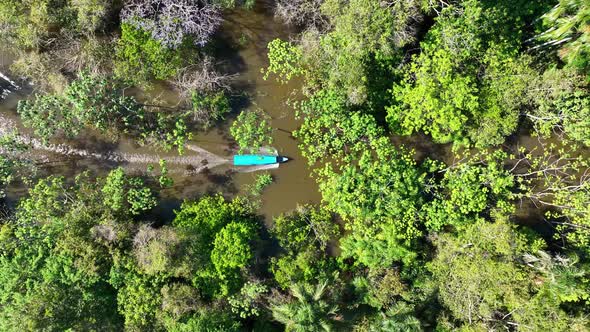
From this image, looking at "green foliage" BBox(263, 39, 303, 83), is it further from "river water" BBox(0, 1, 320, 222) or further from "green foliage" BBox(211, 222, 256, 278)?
"green foliage" BBox(211, 222, 256, 278)

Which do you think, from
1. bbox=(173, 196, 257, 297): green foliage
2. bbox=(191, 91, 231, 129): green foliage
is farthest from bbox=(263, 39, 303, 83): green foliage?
bbox=(173, 196, 257, 297): green foliage

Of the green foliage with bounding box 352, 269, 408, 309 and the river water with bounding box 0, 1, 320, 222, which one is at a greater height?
the river water with bounding box 0, 1, 320, 222

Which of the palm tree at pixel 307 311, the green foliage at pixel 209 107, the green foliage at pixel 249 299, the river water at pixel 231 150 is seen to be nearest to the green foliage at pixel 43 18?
the river water at pixel 231 150

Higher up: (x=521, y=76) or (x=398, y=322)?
(x=521, y=76)

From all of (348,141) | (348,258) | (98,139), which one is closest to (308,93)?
(348,141)

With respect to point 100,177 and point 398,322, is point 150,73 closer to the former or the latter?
point 100,177

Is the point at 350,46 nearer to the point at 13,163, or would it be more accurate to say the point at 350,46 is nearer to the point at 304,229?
the point at 304,229
